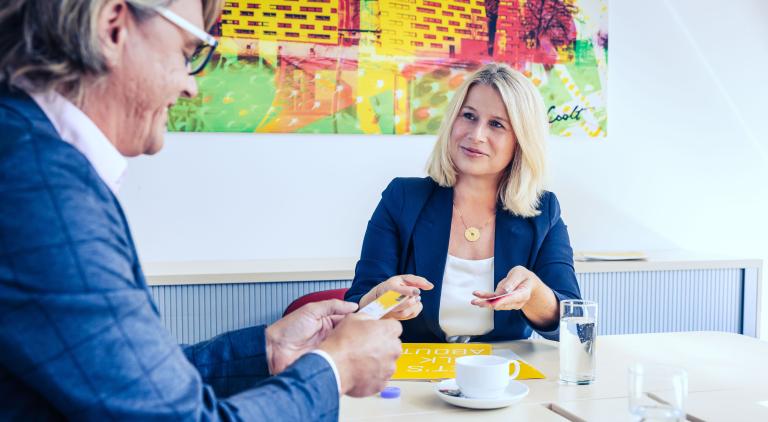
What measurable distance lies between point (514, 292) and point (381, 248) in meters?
0.53

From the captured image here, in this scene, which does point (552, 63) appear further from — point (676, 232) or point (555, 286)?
point (555, 286)

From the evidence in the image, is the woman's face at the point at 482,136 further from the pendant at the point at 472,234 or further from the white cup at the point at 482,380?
the white cup at the point at 482,380

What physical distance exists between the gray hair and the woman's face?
4.79ft

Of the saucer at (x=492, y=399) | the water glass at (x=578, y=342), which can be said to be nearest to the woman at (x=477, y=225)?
the water glass at (x=578, y=342)

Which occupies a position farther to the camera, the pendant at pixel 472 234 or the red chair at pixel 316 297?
the red chair at pixel 316 297

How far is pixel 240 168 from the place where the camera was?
2.96 meters

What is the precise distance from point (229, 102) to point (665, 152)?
6.86 ft

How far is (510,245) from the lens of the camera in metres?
Result: 2.03

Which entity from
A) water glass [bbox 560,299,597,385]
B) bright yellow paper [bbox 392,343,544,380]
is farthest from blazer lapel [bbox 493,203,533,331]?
water glass [bbox 560,299,597,385]

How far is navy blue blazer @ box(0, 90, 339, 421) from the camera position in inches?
27.4

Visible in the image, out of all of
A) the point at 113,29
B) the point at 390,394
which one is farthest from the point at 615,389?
the point at 113,29

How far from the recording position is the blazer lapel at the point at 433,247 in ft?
6.54

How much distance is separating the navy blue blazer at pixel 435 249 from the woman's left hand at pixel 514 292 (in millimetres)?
206

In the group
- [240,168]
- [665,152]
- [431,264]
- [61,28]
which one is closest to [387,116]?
[240,168]
